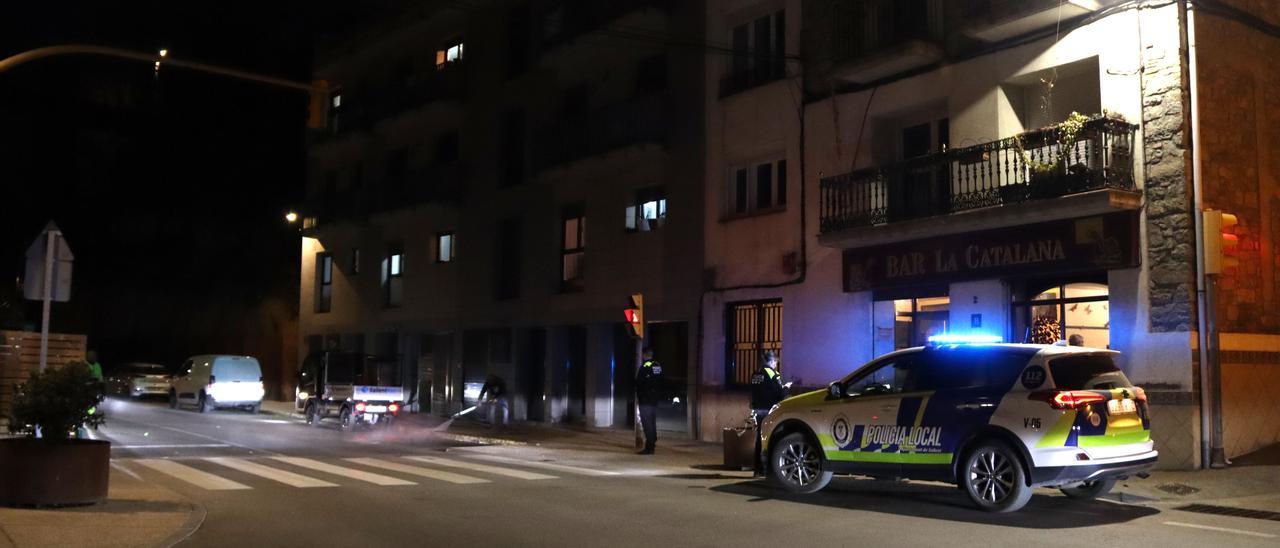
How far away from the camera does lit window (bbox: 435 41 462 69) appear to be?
32250mm

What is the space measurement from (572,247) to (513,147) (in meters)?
4.23

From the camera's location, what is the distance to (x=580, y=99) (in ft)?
89.7

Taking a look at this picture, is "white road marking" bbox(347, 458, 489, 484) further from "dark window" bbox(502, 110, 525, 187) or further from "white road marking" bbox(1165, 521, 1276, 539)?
"dark window" bbox(502, 110, 525, 187)

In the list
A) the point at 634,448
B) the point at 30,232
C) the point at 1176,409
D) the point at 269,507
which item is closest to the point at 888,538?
the point at 269,507

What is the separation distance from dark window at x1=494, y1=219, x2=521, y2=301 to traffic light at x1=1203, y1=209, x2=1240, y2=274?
18.4 meters

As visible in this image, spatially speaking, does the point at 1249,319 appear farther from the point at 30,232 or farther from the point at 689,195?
the point at 30,232

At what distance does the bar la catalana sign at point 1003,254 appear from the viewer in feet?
49.8

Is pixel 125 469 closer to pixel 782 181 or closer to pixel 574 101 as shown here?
pixel 782 181

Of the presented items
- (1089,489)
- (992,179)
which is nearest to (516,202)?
(992,179)

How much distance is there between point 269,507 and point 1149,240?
39.5ft

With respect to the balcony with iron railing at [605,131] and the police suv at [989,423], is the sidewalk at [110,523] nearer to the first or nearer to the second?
the police suv at [989,423]

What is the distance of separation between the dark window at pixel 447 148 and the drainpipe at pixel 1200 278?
2150 cm

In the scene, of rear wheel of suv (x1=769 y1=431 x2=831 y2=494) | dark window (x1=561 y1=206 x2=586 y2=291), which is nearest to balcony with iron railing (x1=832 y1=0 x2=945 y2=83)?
rear wheel of suv (x1=769 y1=431 x2=831 y2=494)

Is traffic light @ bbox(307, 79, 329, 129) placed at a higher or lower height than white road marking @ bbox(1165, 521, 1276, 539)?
higher
